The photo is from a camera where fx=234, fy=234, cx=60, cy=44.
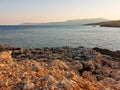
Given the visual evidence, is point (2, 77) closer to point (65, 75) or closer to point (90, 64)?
point (65, 75)

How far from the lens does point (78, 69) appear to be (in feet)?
49.7

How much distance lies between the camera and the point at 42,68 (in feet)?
40.5

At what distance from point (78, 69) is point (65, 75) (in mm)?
3287

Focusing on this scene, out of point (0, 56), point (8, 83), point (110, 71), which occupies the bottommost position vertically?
point (110, 71)

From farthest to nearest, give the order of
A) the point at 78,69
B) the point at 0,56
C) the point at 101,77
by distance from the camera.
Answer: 1. the point at 78,69
2. the point at 101,77
3. the point at 0,56

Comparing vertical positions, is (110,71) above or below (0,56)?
below

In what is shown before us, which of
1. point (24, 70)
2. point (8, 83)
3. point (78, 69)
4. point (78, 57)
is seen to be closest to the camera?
point (8, 83)

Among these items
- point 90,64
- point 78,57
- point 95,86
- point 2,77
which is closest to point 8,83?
point 2,77

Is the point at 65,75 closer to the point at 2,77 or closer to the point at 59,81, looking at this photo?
the point at 59,81

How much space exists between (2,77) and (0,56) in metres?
2.22

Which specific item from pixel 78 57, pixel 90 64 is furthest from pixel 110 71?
pixel 78 57

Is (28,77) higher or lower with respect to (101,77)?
higher

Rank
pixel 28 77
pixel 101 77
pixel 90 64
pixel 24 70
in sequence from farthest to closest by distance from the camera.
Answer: pixel 90 64 < pixel 101 77 < pixel 24 70 < pixel 28 77

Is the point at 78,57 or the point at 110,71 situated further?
the point at 78,57
